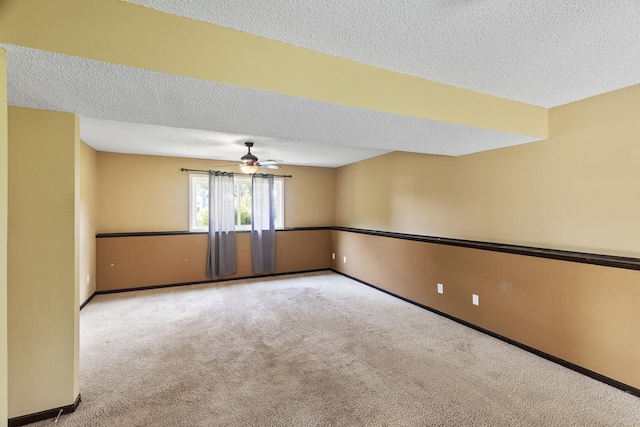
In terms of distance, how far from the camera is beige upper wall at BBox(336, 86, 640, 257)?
2.31m

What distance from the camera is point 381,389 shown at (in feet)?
7.25

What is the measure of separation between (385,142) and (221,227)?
146 inches

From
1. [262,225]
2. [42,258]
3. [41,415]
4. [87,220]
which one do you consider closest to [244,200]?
[262,225]

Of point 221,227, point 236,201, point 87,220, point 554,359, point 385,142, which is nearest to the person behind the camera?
point 554,359

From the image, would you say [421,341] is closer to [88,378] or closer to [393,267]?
[393,267]

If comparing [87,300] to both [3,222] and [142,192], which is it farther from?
[3,222]

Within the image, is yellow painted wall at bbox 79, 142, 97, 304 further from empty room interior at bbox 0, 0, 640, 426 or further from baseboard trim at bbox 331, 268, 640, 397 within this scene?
baseboard trim at bbox 331, 268, 640, 397

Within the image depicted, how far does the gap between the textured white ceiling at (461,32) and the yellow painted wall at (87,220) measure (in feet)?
12.1

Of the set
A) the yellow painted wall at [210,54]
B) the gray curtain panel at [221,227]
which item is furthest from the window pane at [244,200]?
the yellow painted wall at [210,54]

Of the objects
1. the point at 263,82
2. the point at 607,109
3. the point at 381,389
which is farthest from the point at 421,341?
the point at 263,82

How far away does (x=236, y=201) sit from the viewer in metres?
5.77

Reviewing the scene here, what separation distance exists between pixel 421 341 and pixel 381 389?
1.00m

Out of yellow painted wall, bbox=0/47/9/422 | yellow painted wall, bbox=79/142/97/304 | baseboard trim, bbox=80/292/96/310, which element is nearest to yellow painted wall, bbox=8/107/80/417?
yellow painted wall, bbox=0/47/9/422

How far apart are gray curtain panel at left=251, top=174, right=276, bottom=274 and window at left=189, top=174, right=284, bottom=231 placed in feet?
0.61
